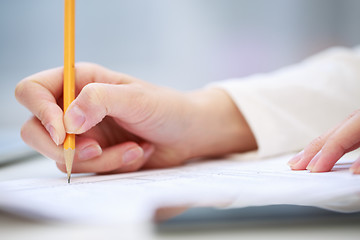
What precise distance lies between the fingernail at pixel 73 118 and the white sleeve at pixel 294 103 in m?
0.28

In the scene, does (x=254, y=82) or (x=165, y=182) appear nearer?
(x=165, y=182)

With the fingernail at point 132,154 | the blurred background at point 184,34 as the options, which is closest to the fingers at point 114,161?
the fingernail at point 132,154

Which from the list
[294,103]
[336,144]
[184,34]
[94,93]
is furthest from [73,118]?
[184,34]

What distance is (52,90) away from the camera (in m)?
0.43

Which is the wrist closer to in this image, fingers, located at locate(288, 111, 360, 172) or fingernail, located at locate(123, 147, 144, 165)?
fingernail, located at locate(123, 147, 144, 165)

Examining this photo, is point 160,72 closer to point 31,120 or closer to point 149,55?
point 149,55

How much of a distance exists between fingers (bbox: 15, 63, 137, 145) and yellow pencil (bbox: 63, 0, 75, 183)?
11 mm

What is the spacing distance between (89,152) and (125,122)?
2.4 inches

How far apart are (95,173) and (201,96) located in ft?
0.69

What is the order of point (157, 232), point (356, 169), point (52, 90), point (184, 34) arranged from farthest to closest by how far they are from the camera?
point (184, 34) → point (52, 90) → point (356, 169) → point (157, 232)

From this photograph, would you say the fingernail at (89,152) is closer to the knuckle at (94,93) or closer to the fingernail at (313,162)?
the knuckle at (94,93)

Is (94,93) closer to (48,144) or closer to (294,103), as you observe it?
(48,144)

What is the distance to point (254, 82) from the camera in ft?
2.03

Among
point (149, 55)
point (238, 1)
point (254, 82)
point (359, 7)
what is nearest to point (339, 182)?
point (254, 82)
